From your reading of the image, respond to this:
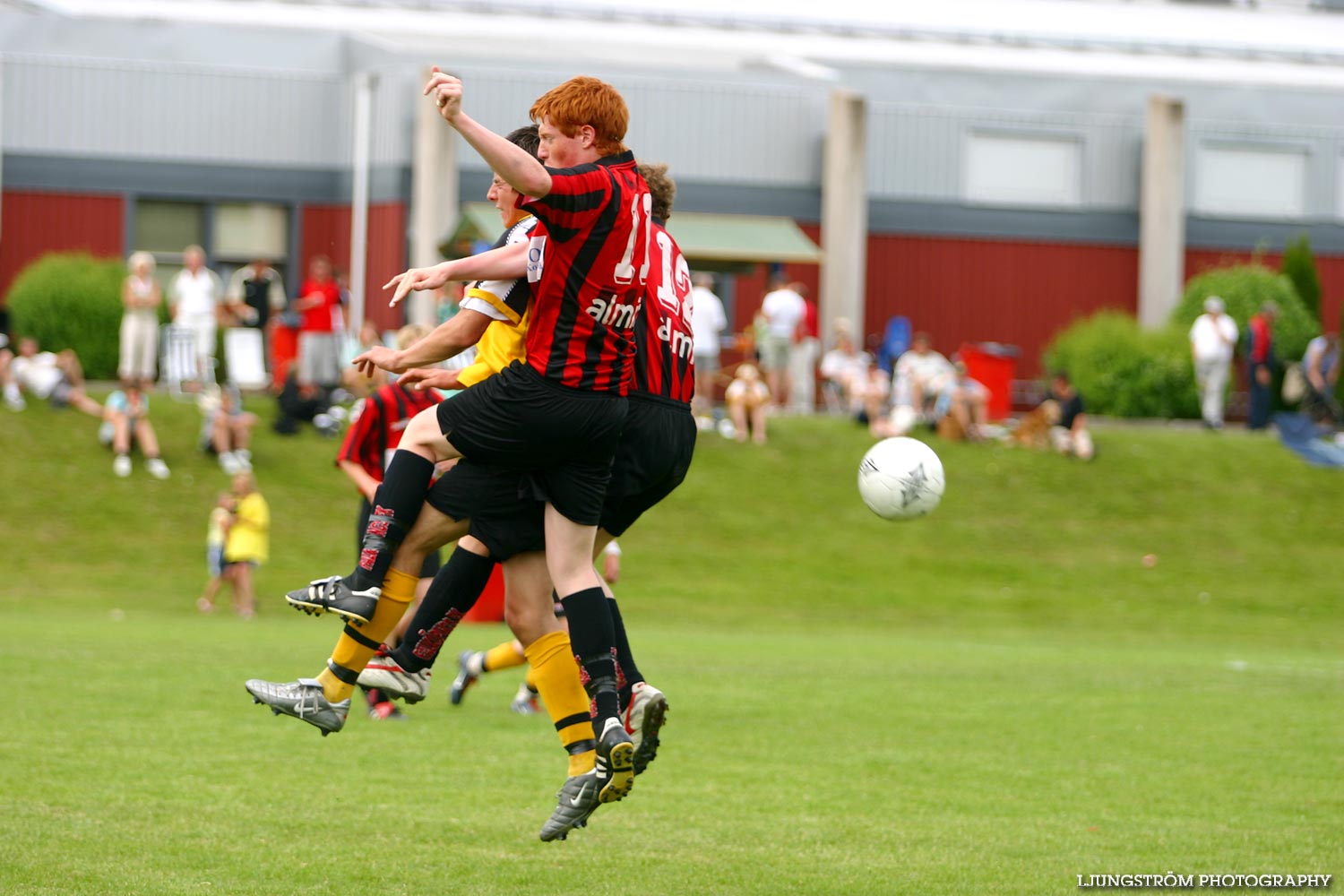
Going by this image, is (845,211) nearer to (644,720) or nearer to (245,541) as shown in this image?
(245,541)

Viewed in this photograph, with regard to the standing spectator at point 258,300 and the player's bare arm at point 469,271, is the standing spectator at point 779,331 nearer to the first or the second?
the standing spectator at point 258,300

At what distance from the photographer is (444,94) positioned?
234 inches

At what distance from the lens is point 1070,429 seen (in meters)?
28.1

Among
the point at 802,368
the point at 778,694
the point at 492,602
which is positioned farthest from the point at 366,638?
the point at 802,368

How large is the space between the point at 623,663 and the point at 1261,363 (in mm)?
24939

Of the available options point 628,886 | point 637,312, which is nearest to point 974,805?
point 628,886

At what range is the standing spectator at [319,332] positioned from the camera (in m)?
26.3

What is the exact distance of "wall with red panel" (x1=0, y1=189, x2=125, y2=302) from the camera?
3269cm

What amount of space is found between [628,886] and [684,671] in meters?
7.74

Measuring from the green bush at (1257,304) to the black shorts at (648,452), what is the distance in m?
26.8

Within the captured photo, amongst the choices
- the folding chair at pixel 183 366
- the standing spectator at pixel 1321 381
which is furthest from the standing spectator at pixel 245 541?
the standing spectator at pixel 1321 381

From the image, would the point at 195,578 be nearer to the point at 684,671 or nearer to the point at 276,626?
the point at 276,626

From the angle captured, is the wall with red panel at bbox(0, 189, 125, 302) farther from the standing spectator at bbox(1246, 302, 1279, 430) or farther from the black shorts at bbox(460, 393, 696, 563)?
the black shorts at bbox(460, 393, 696, 563)

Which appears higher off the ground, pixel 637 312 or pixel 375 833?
pixel 637 312
